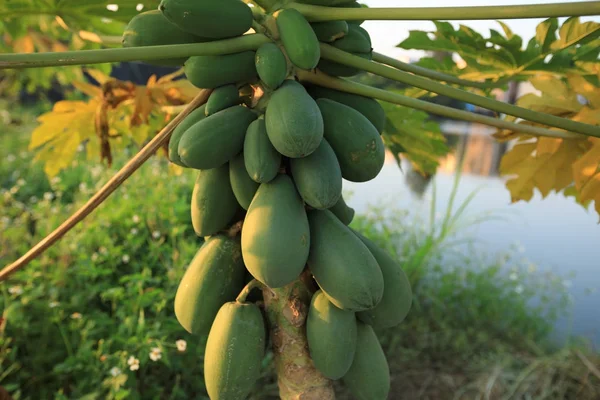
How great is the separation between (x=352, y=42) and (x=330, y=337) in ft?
1.58

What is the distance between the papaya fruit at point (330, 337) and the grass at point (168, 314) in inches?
48.0

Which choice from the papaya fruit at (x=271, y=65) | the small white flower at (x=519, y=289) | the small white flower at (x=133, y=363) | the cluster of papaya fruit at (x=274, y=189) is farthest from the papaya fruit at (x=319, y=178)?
the small white flower at (x=519, y=289)

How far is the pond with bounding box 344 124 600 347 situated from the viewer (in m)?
3.66

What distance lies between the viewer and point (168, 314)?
8.01ft

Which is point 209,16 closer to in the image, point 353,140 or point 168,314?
point 353,140

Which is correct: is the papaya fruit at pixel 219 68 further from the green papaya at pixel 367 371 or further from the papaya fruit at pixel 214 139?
the green papaya at pixel 367 371

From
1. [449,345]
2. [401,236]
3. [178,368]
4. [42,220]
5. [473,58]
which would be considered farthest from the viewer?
[401,236]

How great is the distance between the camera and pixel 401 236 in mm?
3822

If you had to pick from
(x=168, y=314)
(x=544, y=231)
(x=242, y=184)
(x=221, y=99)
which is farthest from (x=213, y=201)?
(x=544, y=231)

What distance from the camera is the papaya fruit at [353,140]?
0.77 m

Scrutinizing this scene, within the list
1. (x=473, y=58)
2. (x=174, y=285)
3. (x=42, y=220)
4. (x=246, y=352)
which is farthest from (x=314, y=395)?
(x=42, y=220)

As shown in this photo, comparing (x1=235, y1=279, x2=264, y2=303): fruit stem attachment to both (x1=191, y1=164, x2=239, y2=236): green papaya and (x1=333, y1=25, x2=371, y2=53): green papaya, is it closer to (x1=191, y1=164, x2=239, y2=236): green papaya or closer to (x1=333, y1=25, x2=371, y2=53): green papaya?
(x1=191, y1=164, x2=239, y2=236): green papaya

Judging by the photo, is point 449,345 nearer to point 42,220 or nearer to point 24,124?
point 42,220

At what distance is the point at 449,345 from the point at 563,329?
1067 mm
